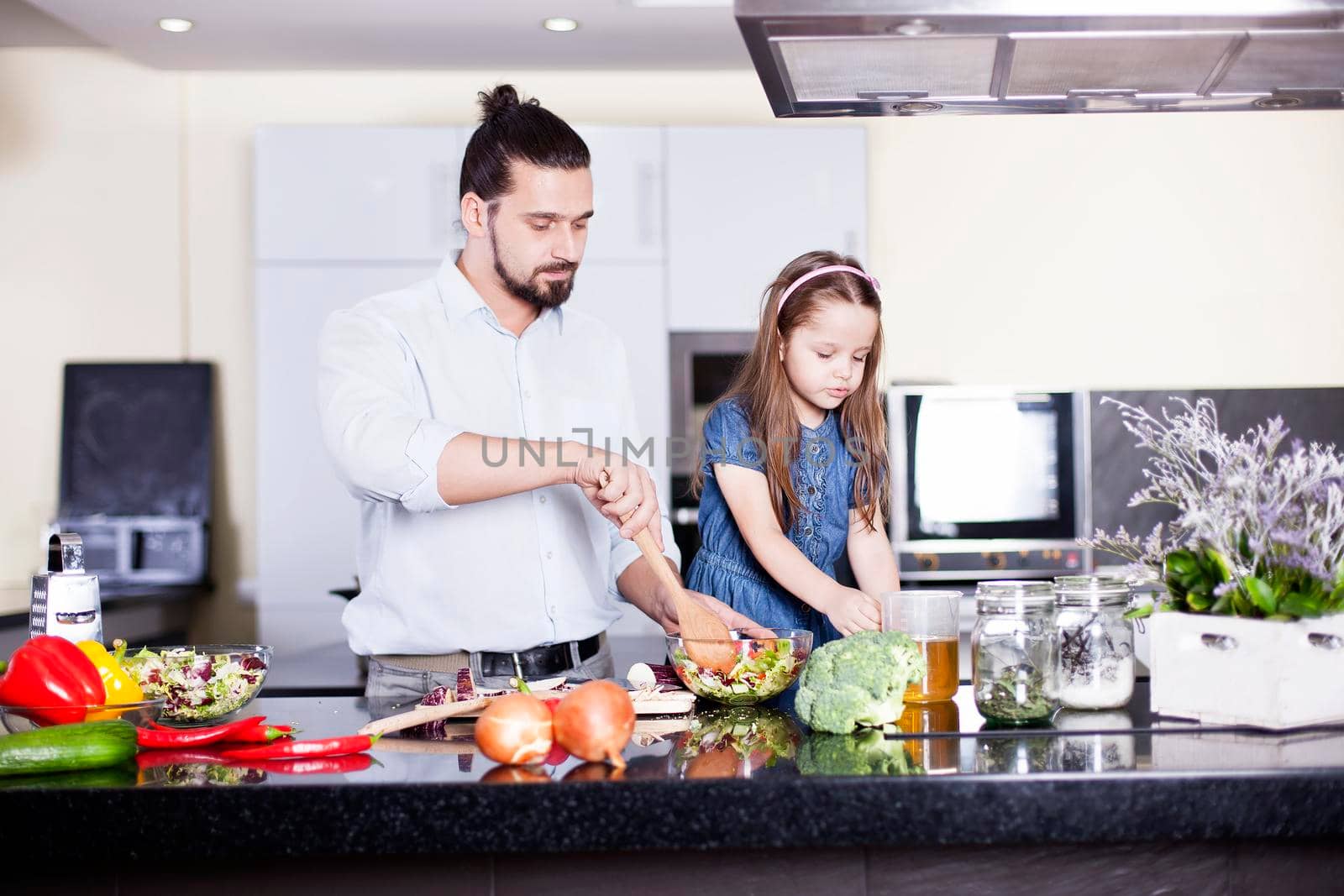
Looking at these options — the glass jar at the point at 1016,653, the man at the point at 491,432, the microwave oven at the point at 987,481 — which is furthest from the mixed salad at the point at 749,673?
the microwave oven at the point at 987,481

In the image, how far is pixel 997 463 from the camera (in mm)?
3172

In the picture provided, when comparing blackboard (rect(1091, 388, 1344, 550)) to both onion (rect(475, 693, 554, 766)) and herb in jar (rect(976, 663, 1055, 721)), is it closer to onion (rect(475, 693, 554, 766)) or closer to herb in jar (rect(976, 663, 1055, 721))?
herb in jar (rect(976, 663, 1055, 721))

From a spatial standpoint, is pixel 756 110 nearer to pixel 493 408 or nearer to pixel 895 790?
pixel 493 408

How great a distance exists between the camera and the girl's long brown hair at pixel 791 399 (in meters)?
1.83

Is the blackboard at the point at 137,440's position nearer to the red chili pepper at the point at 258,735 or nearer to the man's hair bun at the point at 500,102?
the man's hair bun at the point at 500,102

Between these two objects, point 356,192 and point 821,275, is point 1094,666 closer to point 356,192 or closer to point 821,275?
point 821,275

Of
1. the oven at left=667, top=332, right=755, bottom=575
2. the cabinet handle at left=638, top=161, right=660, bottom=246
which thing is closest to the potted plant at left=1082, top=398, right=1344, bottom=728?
the oven at left=667, top=332, right=755, bottom=575

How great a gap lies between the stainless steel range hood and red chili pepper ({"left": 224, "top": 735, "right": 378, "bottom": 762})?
0.85m

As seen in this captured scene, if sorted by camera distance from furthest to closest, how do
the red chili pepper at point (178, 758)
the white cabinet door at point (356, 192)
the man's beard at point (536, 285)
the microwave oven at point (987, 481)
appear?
the white cabinet door at point (356, 192)
the microwave oven at point (987, 481)
the man's beard at point (536, 285)
the red chili pepper at point (178, 758)

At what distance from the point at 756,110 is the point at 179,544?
2227mm

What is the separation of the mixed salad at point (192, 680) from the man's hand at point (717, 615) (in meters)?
0.51

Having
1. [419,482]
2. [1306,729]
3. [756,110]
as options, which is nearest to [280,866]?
[419,482]

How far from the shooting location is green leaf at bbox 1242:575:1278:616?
1252 millimetres

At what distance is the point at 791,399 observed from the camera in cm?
187
